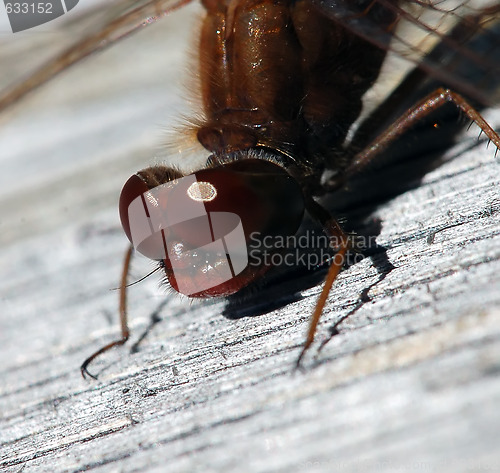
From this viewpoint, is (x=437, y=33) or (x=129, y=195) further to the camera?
(x=437, y=33)

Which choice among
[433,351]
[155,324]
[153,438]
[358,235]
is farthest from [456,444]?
[155,324]

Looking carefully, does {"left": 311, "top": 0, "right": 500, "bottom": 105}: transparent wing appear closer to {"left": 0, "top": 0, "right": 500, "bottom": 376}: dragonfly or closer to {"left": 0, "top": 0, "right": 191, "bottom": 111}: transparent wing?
{"left": 0, "top": 0, "right": 500, "bottom": 376}: dragonfly

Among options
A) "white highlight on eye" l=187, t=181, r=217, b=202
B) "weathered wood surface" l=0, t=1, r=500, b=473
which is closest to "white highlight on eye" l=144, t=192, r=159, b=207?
"white highlight on eye" l=187, t=181, r=217, b=202

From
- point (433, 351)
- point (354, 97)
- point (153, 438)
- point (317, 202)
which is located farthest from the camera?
point (354, 97)

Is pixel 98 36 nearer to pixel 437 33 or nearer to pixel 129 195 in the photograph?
pixel 129 195

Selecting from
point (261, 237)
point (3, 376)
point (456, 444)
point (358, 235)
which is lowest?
point (3, 376)

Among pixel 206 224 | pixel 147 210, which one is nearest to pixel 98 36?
pixel 147 210

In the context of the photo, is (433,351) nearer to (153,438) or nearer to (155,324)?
(153,438)
